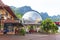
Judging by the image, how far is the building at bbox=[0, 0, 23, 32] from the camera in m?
1.19

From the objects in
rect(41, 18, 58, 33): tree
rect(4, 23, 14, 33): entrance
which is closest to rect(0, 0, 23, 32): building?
rect(4, 23, 14, 33): entrance

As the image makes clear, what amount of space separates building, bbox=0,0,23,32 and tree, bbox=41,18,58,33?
245mm

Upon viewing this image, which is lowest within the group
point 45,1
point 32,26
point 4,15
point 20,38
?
point 20,38

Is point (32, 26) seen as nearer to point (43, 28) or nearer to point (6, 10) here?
point (43, 28)

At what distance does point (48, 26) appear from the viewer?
1228 millimetres

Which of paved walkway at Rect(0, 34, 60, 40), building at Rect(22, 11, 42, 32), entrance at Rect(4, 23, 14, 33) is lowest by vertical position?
paved walkway at Rect(0, 34, 60, 40)

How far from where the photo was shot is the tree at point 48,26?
121 centimetres

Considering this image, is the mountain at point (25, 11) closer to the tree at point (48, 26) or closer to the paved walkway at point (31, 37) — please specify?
the tree at point (48, 26)

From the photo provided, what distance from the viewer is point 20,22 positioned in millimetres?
1222

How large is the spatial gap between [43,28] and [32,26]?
0.11 metres

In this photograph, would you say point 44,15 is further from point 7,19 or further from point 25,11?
point 7,19

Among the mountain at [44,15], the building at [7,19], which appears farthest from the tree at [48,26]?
the building at [7,19]

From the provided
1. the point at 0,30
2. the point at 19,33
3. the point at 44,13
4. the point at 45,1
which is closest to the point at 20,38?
the point at 19,33

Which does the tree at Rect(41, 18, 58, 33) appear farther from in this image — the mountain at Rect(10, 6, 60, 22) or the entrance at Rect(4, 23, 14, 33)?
the entrance at Rect(4, 23, 14, 33)
